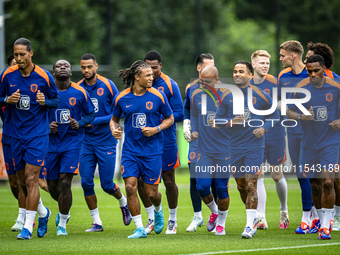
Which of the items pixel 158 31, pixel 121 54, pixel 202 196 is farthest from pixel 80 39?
pixel 202 196

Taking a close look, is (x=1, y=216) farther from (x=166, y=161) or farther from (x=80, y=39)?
(x=80, y=39)

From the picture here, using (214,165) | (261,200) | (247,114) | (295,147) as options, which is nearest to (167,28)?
(261,200)

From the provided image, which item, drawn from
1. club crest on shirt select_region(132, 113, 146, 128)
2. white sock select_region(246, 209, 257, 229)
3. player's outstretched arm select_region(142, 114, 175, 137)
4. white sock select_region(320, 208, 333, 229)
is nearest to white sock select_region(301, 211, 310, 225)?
white sock select_region(320, 208, 333, 229)

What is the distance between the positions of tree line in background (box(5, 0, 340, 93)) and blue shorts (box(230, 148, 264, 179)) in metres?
27.1

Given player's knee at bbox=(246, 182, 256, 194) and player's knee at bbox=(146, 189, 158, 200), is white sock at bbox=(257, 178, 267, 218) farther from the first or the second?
player's knee at bbox=(146, 189, 158, 200)

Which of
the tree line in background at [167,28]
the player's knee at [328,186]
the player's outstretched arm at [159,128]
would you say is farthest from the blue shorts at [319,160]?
the tree line in background at [167,28]

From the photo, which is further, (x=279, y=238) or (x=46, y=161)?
(x=46, y=161)

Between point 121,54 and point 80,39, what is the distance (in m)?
3.16

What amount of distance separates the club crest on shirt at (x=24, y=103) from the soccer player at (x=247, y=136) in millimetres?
2640

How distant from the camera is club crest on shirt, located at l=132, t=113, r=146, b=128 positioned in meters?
9.74

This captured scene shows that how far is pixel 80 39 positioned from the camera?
41.4 metres

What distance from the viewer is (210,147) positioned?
9.88 metres

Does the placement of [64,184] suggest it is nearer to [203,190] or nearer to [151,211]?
[151,211]

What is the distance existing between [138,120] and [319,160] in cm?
259
